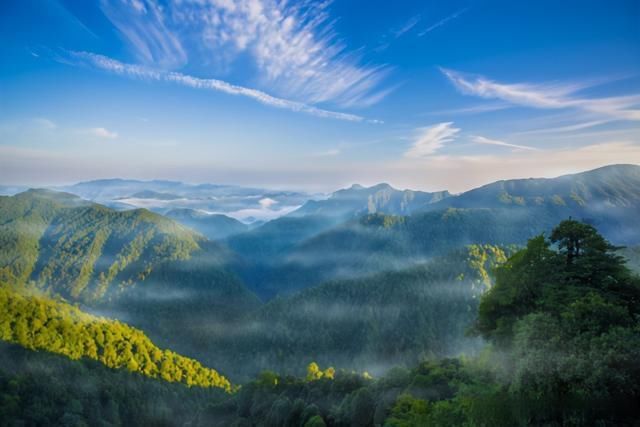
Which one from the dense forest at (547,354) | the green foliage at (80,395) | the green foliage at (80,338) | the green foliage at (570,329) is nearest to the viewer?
the green foliage at (570,329)

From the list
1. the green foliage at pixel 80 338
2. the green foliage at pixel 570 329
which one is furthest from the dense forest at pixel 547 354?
the green foliage at pixel 80 338

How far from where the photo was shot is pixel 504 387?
58.1 feet

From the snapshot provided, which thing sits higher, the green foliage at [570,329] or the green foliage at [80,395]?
the green foliage at [570,329]

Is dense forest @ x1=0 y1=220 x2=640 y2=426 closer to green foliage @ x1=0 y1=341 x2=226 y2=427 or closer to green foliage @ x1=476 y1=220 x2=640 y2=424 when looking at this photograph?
green foliage @ x1=476 y1=220 x2=640 y2=424

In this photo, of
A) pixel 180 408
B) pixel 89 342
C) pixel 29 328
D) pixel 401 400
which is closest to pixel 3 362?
pixel 29 328

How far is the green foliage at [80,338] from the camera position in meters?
111

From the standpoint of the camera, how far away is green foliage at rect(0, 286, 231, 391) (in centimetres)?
11056

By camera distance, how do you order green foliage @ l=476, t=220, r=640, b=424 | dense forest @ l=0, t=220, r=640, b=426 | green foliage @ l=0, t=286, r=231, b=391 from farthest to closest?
green foliage @ l=0, t=286, r=231, b=391
dense forest @ l=0, t=220, r=640, b=426
green foliage @ l=476, t=220, r=640, b=424

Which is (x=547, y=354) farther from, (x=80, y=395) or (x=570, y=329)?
(x=80, y=395)

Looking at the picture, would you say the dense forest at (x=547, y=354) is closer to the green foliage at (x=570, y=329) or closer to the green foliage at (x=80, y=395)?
the green foliage at (x=570, y=329)

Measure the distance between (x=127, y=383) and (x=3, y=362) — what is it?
34912mm

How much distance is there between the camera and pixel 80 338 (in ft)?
394

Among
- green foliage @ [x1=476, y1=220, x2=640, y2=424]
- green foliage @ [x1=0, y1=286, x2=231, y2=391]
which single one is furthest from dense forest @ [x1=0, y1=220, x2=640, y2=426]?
green foliage @ [x1=0, y1=286, x2=231, y2=391]

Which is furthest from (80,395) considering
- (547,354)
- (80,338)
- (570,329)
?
(570,329)
